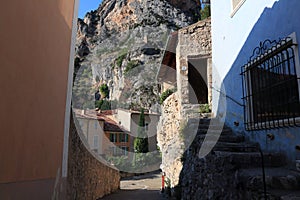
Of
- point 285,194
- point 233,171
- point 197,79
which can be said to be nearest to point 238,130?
point 233,171

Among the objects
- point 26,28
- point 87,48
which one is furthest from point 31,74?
point 87,48

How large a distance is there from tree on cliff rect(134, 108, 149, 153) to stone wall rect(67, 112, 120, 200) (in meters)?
9.13

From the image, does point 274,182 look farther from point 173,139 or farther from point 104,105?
point 104,105

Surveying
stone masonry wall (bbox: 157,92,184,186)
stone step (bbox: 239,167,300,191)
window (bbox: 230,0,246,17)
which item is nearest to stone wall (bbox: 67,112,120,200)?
stone masonry wall (bbox: 157,92,184,186)

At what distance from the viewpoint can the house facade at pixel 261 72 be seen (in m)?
3.33

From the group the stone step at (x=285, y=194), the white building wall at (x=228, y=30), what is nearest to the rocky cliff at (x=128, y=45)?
the white building wall at (x=228, y=30)

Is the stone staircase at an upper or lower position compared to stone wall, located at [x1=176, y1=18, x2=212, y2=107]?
lower

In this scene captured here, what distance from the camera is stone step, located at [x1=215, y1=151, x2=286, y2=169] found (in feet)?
10.7

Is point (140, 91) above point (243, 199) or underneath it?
above

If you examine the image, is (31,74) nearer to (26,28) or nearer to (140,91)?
(26,28)

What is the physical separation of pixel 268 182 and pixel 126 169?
16.5 m

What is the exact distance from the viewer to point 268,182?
2553 mm

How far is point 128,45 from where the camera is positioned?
38.4m

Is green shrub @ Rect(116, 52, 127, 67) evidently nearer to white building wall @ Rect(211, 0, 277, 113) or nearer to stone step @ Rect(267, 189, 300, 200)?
white building wall @ Rect(211, 0, 277, 113)
